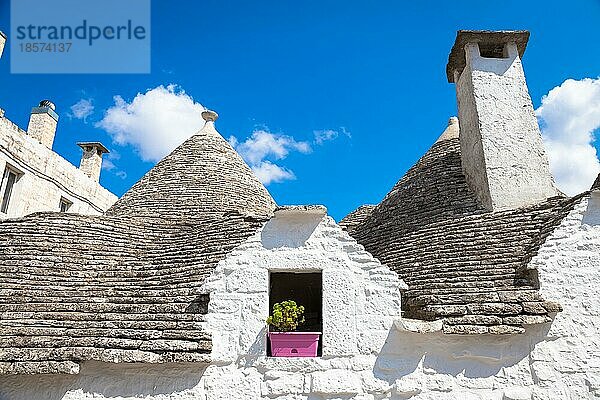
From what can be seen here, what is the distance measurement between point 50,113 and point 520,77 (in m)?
13.4

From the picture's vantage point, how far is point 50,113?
586 inches

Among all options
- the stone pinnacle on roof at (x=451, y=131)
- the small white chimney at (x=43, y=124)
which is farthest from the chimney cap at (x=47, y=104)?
the stone pinnacle on roof at (x=451, y=131)

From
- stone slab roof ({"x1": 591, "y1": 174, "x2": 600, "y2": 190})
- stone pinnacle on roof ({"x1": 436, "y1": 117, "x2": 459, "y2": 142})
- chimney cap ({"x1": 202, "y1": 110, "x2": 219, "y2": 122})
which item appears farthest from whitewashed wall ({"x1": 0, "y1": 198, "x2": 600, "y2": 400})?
chimney cap ({"x1": 202, "y1": 110, "x2": 219, "y2": 122})

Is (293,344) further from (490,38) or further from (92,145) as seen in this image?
(92,145)

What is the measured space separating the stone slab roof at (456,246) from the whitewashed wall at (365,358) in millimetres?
238

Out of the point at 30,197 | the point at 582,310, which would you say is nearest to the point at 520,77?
the point at 582,310

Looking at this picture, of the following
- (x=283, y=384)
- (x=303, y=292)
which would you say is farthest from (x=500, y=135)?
(x=283, y=384)

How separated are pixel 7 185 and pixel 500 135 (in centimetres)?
1242

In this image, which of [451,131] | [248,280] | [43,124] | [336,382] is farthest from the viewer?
[43,124]

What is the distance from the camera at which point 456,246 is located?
269 inches

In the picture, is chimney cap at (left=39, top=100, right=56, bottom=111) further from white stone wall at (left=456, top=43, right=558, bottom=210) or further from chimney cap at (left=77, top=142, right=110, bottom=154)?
white stone wall at (left=456, top=43, right=558, bottom=210)

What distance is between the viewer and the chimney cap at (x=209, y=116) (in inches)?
451

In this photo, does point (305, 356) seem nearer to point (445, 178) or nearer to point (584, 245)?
point (584, 245)

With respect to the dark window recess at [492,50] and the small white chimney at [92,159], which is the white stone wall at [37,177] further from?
the dark window recess at [492,50]
